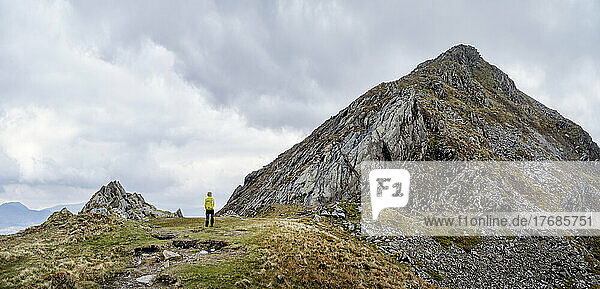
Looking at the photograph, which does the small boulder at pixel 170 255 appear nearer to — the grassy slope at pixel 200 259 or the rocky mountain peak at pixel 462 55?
the grassy slope at pixel 200 259

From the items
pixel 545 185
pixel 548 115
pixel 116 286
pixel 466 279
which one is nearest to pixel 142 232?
pixel 116 286

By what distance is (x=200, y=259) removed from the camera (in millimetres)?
21281

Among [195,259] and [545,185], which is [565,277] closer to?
[545,185]

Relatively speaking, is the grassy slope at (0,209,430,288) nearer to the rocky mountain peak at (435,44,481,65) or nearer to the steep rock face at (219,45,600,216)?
the steep rock face at (219,45,600,216)


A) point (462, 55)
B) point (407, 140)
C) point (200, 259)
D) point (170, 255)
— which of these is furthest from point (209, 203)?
point (462, 55)

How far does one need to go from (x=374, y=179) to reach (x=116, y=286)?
56.2 m

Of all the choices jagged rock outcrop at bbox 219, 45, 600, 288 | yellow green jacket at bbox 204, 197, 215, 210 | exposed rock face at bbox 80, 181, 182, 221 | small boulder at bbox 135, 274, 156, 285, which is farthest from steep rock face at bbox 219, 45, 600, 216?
small boulder at bbox 135, 274, 156, 285

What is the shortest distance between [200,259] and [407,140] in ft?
222

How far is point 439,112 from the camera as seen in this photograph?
8869 cm

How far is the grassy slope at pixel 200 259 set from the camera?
17766 mm

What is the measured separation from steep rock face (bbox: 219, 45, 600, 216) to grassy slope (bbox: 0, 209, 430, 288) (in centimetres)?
3378

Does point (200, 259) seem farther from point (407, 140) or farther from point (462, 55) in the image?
point (462, 55)

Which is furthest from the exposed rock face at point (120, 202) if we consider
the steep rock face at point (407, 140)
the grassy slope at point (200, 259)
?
the steep rock face at point (407, 140)

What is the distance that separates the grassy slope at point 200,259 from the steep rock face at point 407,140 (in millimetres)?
33785
